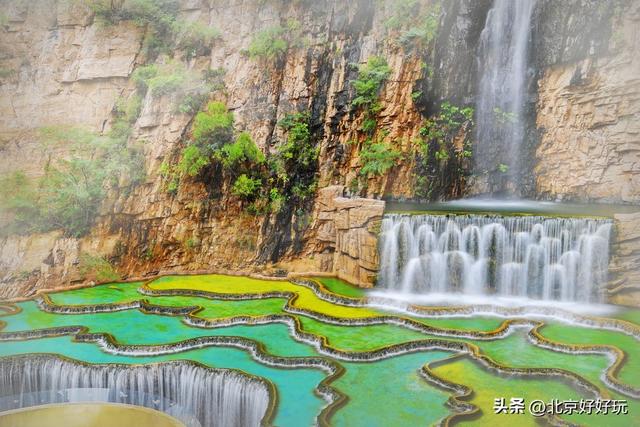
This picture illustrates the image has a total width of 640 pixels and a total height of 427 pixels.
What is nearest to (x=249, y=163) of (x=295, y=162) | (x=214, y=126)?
(x=295, y=162)

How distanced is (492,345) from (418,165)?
13132 mm

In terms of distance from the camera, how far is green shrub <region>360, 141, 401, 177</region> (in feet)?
91.2

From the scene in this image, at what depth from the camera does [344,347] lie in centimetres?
1723

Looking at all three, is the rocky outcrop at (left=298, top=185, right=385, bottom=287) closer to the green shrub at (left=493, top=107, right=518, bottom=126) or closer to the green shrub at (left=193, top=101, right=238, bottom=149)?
the green shrub at (left=193, top=101, right=238, bottom=149)

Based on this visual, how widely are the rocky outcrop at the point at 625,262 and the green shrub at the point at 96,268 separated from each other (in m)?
20.3

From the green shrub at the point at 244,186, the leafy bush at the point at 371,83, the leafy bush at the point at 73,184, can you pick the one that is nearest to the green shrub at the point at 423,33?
the leafy bush at the point at 371,83

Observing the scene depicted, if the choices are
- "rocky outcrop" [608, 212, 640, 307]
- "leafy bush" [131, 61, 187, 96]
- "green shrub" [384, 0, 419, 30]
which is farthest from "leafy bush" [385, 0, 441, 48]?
"rocky outcrop" [608, 212, 640, 307]

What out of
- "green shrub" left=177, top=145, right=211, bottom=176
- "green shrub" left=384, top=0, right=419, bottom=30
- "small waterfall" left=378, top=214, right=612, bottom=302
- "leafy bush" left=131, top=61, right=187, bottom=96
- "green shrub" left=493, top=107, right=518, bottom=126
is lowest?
"small waterfall" left=378, top=214, right=612, bottom=302

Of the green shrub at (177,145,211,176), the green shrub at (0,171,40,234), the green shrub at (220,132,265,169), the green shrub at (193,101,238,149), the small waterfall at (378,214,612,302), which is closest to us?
the small waterfall at (378,214,612,302)

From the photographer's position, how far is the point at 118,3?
30.8 m

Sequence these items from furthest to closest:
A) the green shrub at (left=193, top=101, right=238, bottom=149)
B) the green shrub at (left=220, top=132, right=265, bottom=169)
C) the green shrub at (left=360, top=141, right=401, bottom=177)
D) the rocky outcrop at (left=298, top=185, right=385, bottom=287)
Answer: the green shrub at (left=360, top=141, right=401, bottom=177) → the green shrub at (left=220, top=132, right=265, bottom=169) → the green shrub at (left=193, top=101, right=238, bottom=149) → the rocky outcrop at (left=298, top=185, right=385, bottom=287)

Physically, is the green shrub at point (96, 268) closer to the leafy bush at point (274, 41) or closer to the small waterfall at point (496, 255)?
the small waterfall at point (496, 255)

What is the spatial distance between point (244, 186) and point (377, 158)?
21.6 ft

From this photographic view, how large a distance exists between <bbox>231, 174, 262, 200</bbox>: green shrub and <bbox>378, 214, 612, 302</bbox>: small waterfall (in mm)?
7316
